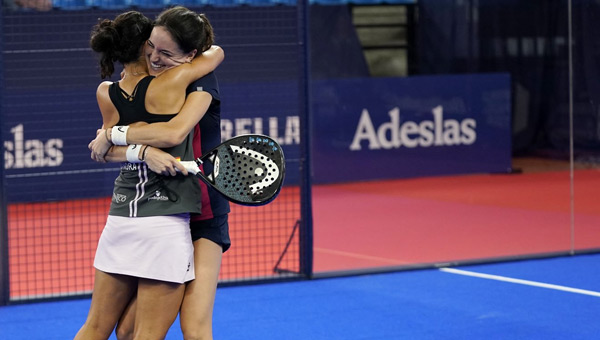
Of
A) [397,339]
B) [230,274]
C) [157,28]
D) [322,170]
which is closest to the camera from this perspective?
[157,28]

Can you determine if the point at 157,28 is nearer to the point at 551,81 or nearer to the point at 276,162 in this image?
the point at 276,162

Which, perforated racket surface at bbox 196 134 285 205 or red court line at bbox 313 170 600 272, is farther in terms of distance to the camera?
red court line at bbox 313 170 600 272

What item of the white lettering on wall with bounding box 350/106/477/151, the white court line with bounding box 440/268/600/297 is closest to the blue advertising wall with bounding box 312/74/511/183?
the white lettering on wall with bounding box 350/106/477/151

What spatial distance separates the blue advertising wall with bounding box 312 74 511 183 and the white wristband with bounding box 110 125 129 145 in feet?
18.8

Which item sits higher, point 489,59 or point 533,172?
point 489,59

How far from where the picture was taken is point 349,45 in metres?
9.68

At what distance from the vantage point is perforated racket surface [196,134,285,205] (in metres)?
3.67

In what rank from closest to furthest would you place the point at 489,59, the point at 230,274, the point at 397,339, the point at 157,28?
the point at 157,28, the point at 397,339, the point at 230,274, the point at 489,59

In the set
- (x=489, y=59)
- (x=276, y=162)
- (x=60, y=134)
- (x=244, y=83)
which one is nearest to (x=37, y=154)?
(x=60, y=134)

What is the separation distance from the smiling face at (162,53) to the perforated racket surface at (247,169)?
1.12 ft

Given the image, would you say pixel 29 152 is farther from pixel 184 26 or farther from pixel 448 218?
pixel 184 26

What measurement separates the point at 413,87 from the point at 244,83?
5.51ft

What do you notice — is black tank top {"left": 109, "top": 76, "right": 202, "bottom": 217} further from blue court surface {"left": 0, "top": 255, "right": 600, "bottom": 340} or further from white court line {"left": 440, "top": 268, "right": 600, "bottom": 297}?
white court line {"left": 440, "top": 268, "right": 600, "bottom": 297}

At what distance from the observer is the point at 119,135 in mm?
3609
